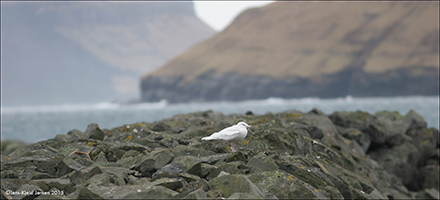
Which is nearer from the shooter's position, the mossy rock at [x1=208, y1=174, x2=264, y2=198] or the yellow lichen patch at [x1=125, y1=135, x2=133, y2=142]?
the mossy rock at [x1=208, y1=174, x2=264, y2=198]

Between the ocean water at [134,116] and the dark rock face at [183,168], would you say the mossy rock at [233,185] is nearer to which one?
the dark rock face at [183,168]

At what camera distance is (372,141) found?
17531mm

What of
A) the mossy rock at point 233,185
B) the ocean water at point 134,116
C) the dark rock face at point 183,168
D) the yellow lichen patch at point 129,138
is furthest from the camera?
the ocean water at point 134,116

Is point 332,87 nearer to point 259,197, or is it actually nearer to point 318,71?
point 318,71

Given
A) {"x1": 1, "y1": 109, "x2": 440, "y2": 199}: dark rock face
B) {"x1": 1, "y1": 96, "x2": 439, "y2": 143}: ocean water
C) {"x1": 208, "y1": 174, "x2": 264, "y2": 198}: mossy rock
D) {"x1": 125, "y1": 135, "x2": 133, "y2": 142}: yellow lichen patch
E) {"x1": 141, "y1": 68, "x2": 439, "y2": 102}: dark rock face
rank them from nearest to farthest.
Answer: {"x1": 208, "y1": 174, "x2": 264, "y2": 198}: mossy rock < {"x1": 1, "y1": 109, "x2": 440, "y2": 199}: dark rock face < {"x1": 125, "y1": 135, "x2": 133, "y2": 142}: yellow lichen patch < {"x1": 1, "y1": 96, "x2": 439, "y2": 143}: ocean water < {"x1": 141, "y1": 68, "x2": 439, "y2": 102}: dark rock face

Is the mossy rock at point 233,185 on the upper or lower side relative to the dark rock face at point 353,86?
lower

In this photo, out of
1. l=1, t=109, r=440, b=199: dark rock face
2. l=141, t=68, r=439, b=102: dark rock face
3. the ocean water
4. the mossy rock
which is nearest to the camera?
the mossy rock

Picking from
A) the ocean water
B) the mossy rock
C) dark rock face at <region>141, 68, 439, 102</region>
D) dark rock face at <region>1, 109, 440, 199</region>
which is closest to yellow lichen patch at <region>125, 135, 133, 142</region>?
dark rock face at <region>1, 109, 440, 199</region>

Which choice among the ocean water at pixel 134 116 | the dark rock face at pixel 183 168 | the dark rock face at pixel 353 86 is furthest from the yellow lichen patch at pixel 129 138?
the dark rock face at pixel 353 86

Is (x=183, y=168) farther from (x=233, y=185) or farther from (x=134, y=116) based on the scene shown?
(x=134, y=116)

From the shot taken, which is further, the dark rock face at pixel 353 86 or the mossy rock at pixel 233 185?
the dark rock face at pixel 353 86

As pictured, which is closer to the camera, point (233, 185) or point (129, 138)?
point (233, 185)

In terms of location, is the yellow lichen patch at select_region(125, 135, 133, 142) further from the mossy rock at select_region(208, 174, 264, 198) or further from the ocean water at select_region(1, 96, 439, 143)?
the ocean water at select_region(1, 96, 439, 143)

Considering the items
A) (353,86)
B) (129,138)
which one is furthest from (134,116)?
(353,86)
